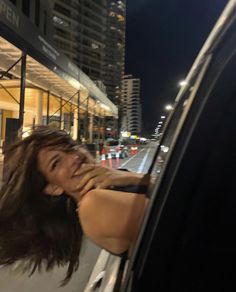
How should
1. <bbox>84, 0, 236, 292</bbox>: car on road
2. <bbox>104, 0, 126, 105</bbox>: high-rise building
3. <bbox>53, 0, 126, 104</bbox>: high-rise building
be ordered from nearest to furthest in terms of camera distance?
1. <bbox>84, 0, 236, 292</bbox>: car on road
2. <bbox>53, 0, 126, 104</bbox>: high-rise building
3. <bbox>104, 0, 126, 105</bbox>: high-rise building

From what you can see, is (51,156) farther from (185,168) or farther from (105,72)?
(105,72)

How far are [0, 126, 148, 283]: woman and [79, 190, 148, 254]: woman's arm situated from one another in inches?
12.3

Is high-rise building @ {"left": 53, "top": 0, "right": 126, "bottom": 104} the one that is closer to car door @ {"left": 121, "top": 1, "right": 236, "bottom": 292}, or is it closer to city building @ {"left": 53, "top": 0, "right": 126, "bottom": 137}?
city building @ {"left": 53, "top": 0, "right": 126, "bottom": 137}

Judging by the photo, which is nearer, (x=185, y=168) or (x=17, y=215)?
(x=185, y=168)

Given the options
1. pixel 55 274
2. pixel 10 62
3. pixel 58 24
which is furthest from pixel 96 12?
pixel 55 274

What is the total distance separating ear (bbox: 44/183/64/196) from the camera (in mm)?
2104

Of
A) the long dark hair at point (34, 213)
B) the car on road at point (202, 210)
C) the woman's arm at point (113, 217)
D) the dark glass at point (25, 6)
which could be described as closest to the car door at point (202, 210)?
the car on road at point (202, 210)

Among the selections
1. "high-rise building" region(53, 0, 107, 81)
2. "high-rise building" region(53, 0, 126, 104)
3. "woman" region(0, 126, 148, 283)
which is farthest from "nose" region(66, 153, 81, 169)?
"high-rise building" region(53, 0, 107, 81)

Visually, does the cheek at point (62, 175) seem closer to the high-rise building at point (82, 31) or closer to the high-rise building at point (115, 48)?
the high-rise building at point (82, 31)

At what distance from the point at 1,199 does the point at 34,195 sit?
0.16 meters

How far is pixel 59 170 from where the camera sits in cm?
205

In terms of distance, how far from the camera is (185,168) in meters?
1.09

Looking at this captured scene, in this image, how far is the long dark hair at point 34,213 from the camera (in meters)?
2.10

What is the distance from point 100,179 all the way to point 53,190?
0.88ft
